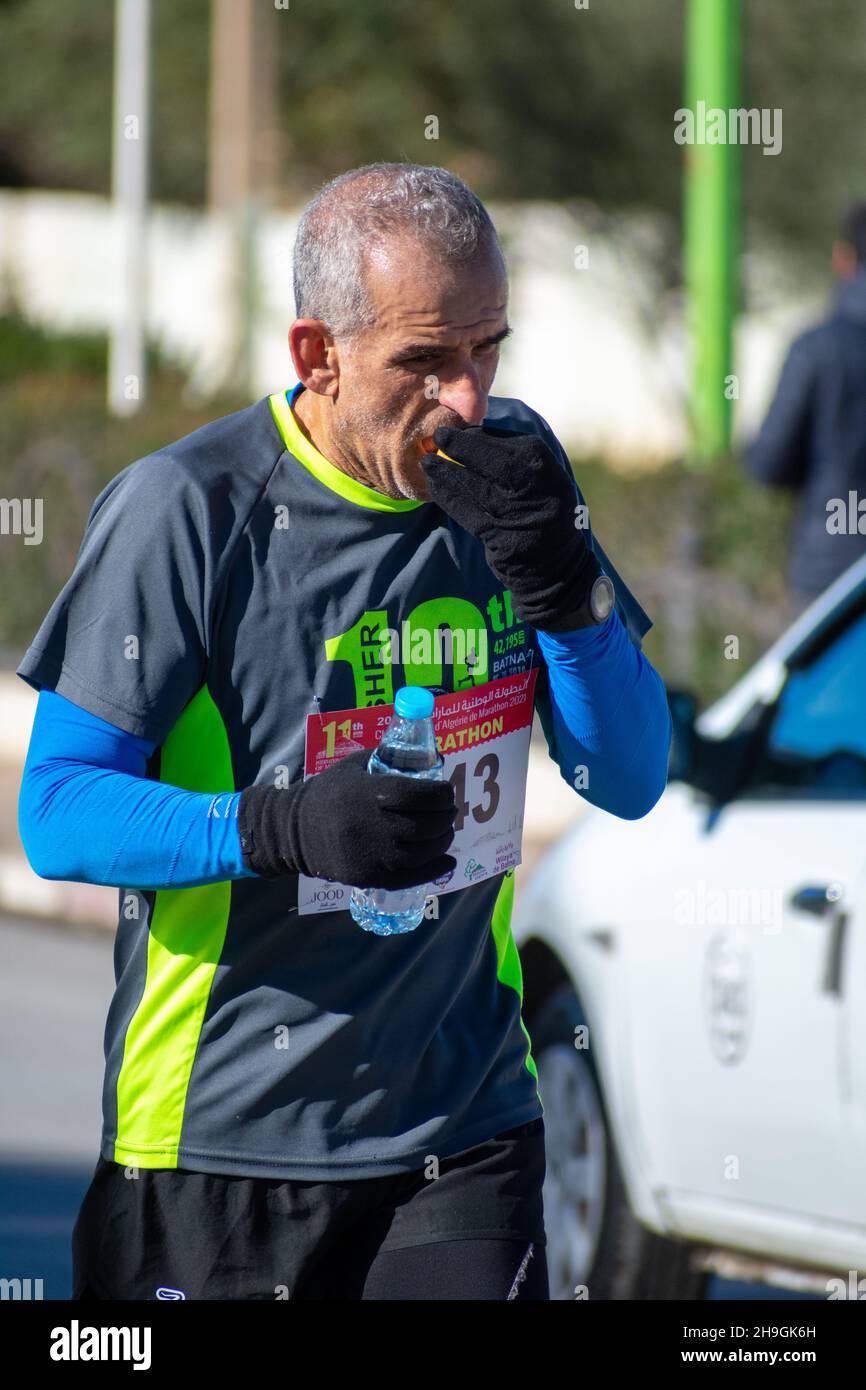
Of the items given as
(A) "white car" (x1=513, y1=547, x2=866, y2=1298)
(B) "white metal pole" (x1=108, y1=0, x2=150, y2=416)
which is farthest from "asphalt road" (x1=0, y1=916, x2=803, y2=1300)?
(B) "white metal pole" (x1=108, y1=0, x2=150, y2=416)

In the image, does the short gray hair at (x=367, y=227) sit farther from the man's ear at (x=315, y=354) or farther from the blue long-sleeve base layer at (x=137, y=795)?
the blue long-sleeve base layer at (x=137, y=795)

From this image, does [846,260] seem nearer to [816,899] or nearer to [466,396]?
[816,899]

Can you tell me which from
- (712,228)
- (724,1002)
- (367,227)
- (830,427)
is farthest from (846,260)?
(367,227)

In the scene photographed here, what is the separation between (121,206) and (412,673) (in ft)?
53.7

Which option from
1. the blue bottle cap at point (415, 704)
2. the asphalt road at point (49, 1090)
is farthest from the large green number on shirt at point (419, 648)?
the asphalt road at point (49, 1090)

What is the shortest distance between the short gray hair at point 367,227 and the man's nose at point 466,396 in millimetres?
111

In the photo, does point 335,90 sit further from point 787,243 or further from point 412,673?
point 412,673

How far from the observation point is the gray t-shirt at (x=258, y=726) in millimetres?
2559

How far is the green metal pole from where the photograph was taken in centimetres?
1103

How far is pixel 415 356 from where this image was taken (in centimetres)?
254

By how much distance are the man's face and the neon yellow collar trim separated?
42 millimetres

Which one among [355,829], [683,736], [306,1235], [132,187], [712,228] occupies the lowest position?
[306,1235]

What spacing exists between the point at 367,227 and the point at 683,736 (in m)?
2.18

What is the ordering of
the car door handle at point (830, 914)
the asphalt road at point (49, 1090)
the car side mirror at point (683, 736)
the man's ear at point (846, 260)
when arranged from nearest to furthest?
the car door handle at point (830, 914)
the car side mirror at point (683, 736)
the asphalt road at point (49, 1090)
the man's ear at point (846, 260)
